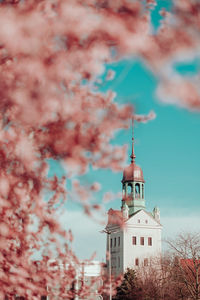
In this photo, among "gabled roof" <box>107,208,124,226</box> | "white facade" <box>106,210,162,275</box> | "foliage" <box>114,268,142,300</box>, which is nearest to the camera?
"gabled roof" <box>107,208,124,226</box>

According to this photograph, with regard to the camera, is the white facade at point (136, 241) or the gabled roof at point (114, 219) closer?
the gabled roof at point (114, 219)

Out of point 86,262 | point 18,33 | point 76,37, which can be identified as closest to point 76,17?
point 76,37

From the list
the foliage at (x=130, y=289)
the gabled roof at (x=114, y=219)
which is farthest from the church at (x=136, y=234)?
the gabled roof at (x=114, y=219)

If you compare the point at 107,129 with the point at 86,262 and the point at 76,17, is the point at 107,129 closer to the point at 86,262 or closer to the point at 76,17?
the point at 76,17

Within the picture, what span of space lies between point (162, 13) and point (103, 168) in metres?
1.33

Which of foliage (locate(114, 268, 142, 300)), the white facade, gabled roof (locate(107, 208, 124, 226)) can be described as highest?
the white facade

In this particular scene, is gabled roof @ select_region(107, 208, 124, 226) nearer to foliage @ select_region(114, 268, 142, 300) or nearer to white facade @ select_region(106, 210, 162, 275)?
foliage @ select_region(114, 268, 142, 300)

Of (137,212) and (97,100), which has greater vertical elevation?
(137,212)

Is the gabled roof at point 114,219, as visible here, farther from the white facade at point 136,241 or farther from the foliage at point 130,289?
Result: the white facade at point 136,241

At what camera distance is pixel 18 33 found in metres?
2.79

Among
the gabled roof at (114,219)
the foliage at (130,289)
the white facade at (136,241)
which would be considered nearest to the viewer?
the gabled roof at (114,219)

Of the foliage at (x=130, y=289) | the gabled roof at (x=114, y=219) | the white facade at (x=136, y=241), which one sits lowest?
the gabled roof at (x=114, y=219)

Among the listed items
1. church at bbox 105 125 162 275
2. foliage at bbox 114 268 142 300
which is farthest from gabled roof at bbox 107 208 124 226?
church at bbox 105 125 162 275

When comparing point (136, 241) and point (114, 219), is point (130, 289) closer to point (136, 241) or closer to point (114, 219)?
point (136, 241)
